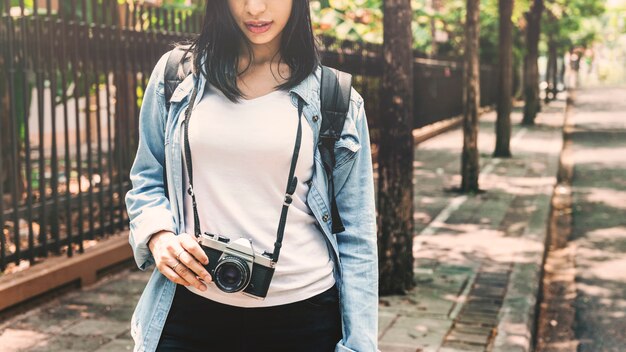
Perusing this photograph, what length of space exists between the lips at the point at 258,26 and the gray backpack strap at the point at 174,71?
0.18 metres

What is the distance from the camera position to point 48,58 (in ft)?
20.0

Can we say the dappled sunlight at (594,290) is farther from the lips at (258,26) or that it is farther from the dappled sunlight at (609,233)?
the lips at (258,26)

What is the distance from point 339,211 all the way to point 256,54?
1.47 feet

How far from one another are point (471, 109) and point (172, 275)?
10.7 m

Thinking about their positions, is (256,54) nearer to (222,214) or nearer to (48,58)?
(222,214)

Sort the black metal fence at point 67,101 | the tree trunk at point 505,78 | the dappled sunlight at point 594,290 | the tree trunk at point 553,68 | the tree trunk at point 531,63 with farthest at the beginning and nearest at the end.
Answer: the tree trunk at point 553,68, the tree trunk at point 531,63, the tree trunk at point 505,78, the dappled sunlight at point 594,290, the black metal fence at point 67,101

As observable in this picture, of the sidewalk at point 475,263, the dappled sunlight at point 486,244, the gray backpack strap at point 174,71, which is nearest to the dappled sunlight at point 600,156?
the sidewalk at point 475,263

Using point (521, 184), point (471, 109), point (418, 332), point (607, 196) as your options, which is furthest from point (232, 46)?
point (521, 184)

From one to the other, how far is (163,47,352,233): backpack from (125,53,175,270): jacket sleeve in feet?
0.08

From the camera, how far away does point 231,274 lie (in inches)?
75.2

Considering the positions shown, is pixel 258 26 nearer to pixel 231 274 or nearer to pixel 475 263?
pixel 231 274

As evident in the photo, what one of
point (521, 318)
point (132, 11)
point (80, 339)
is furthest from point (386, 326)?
point (132, 11)

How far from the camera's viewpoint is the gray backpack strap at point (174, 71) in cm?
217

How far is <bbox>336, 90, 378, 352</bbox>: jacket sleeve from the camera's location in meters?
2.18
